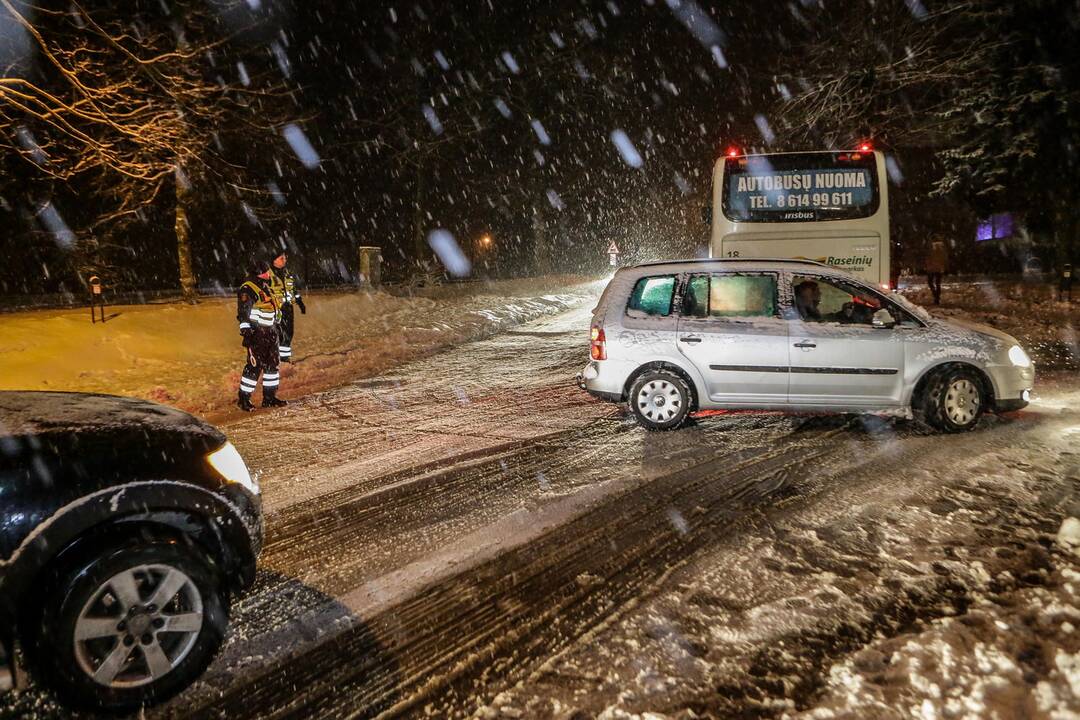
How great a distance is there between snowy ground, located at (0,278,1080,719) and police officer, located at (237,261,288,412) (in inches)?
75.5

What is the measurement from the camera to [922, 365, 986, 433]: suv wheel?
6508 millimetres

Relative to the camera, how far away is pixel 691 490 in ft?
17.3

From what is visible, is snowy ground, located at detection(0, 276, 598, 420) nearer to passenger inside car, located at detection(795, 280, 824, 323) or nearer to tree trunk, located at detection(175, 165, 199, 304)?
tree trunk, located at detection(175, 165, 199, 304)

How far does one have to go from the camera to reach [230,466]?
3.47 meters

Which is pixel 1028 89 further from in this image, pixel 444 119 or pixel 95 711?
pixel 95 711

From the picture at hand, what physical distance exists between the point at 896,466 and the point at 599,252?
49.2 metres

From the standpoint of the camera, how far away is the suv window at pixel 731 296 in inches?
272

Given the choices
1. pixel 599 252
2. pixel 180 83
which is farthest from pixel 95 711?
pixel 599 252

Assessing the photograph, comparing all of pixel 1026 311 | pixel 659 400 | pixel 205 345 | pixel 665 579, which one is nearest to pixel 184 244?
pixel 205 345

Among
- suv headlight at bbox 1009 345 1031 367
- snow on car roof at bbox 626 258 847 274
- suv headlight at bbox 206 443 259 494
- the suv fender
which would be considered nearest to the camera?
the suv fender

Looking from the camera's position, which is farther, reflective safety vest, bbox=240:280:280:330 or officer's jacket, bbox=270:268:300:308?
officer's jacket, bbox=270:268:300:308

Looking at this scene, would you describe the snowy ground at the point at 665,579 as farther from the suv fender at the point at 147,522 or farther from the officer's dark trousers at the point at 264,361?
the officer's dark trousers at the point at 264,361

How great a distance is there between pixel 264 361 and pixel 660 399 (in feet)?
15.8

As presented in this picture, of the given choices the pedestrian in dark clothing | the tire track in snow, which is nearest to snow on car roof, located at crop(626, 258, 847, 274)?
the tire track in snow
